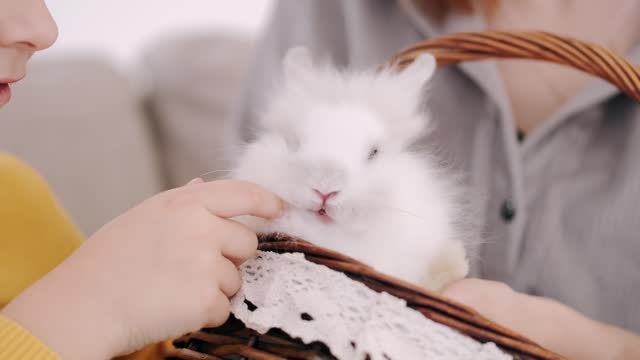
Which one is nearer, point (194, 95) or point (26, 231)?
point (26, 231)

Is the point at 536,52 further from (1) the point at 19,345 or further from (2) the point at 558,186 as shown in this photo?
(1) the point at 19,345

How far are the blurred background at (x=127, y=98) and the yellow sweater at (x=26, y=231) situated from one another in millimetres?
645

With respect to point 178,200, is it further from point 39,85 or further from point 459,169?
point 39,85

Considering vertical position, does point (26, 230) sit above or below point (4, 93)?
below

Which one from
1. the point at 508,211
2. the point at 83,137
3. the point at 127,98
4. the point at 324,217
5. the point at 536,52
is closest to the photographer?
the point at 324,217

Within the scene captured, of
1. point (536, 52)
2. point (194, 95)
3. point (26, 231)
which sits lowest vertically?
point (26, 231)

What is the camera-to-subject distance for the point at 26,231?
73cm

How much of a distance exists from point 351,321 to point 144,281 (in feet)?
0.46

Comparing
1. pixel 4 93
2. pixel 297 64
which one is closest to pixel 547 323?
pixel 297 64

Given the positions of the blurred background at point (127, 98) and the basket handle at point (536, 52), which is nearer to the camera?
the basket handle at point (536, 52)

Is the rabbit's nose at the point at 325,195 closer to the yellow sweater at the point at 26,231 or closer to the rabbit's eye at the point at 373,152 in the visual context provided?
the rabbit's eye at the point at 373,152

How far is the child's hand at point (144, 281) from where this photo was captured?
458 millimetres

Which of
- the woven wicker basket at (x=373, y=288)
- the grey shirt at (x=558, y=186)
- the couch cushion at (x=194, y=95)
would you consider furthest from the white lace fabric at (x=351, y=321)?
the couch cushion at (x=194, y=95)

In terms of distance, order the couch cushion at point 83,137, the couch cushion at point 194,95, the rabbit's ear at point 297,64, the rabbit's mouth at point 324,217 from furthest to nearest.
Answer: the couch cushion at point 194,95, the couch cushion at point 83,137, the rabbit's ear at point 297,64, the rabbit's mouth at point 324,217
